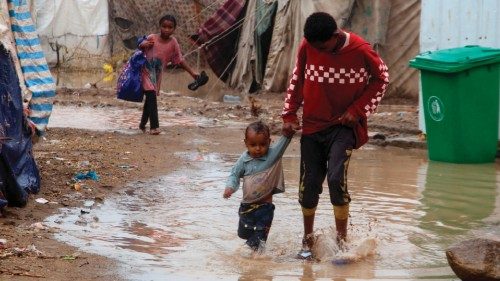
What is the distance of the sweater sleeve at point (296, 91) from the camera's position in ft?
19.8

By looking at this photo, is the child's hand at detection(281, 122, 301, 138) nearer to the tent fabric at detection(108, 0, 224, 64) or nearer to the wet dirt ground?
the wet dirt ground

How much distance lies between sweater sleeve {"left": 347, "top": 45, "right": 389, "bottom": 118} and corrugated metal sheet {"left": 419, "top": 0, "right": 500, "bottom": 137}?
4.59 m

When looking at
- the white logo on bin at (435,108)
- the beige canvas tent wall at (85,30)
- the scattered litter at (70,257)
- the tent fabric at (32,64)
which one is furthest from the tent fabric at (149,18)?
the scattered litter at (70,257)

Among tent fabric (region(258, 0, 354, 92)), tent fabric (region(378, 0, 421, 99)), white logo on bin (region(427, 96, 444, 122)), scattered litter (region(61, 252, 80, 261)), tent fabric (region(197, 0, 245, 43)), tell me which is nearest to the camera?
scattered litter (region(61, 252, 80, 261))

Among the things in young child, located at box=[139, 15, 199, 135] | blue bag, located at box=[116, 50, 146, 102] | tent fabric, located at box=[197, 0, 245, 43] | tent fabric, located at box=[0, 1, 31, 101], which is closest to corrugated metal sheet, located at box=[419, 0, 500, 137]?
young child, located at box=[139, 15, 199, 135]

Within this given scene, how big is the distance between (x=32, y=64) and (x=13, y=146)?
842mm

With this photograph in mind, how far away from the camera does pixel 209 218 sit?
7168 mm

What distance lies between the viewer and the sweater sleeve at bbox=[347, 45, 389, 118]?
5881mm

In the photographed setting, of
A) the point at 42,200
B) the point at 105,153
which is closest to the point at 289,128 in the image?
the point at 42,200

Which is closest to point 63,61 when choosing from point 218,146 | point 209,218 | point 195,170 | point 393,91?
point 393,91

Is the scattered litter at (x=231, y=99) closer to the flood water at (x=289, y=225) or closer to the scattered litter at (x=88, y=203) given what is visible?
the flood water at (x=289, y=225)

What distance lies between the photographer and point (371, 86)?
5.96 metres

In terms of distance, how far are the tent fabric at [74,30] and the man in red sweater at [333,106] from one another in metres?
21.3

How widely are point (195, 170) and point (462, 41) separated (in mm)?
3465
